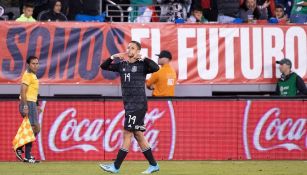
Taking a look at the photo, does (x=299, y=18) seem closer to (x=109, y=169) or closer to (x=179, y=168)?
(x=179, y=168)

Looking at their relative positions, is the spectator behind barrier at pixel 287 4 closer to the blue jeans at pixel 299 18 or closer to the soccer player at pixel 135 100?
the blue jeans at pixel 299 18

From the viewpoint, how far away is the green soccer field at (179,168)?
49.8 ft

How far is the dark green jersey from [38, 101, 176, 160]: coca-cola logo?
2.99 metres

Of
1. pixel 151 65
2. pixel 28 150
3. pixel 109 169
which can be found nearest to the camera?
pixel 109 169

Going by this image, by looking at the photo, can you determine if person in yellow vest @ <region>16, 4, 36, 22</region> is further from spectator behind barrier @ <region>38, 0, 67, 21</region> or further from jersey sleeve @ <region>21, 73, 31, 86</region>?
jersey sleeve @ <region>21, 73, 31, 86</region>

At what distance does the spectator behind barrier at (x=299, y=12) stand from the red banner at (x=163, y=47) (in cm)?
122

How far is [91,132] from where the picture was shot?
1881cm

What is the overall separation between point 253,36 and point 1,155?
20.9ft

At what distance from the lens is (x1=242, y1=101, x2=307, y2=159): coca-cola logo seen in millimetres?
19109

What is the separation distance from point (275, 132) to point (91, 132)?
3813mm

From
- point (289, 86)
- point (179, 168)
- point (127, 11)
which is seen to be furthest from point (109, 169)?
point (127, 11)

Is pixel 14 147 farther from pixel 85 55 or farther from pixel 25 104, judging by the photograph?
pixel 85 55

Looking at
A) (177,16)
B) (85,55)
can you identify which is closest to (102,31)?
(85,55)

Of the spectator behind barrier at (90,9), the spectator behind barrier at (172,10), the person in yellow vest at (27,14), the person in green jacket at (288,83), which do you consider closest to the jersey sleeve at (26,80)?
the person in yellow vest at (27,14)
